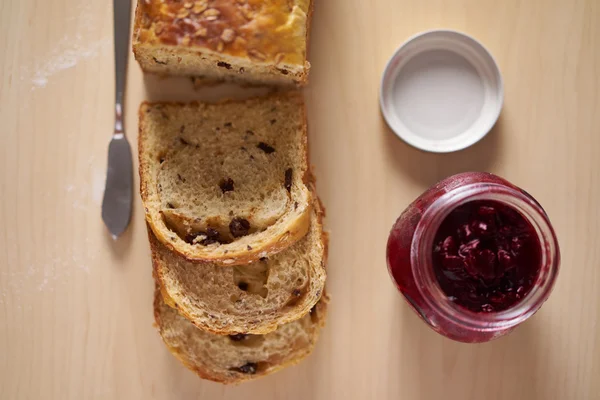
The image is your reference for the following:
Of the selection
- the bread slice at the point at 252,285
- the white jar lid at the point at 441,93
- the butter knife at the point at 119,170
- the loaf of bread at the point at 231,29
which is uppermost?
the loaf of bread at the point at 231,29

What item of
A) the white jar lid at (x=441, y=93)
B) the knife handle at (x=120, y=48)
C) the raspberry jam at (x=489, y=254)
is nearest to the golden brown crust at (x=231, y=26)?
the knife handle at (x=120, y=48)

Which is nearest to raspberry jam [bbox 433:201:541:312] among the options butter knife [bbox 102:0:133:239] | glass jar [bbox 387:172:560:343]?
glass jar [bbox 387:172:560:343]

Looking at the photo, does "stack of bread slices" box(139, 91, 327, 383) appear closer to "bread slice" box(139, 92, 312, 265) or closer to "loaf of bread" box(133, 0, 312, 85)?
"bread slice" box(139, 92, 312, 265)

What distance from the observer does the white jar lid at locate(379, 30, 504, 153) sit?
8.04ft

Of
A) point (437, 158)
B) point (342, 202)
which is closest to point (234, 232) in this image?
point (342, 202)

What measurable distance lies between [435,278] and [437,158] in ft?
2.45

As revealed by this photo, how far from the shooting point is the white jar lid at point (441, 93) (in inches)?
96.5

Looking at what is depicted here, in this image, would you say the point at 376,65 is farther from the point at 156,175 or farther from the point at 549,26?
the point at 156,175

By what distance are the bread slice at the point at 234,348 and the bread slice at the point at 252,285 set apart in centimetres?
15

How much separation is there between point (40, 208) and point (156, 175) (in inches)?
23.2

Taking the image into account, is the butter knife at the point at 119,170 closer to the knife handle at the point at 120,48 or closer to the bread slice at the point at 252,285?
the knife handle at the point at 120,48

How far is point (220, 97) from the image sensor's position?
254 centimetres

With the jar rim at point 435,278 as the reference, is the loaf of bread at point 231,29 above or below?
above

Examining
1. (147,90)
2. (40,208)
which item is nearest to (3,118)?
(40,208)
